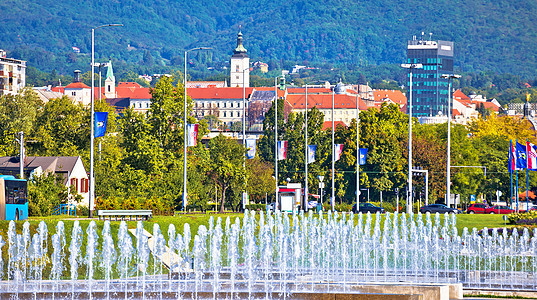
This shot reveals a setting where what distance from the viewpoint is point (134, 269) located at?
35.0 m

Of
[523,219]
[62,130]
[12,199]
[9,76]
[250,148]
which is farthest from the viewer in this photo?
[9,76]

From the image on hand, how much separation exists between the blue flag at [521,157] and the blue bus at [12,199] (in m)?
37.8

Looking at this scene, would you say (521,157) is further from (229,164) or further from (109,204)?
(109,204)

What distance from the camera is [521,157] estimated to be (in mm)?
69812

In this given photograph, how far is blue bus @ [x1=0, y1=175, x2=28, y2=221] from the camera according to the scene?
150 ft

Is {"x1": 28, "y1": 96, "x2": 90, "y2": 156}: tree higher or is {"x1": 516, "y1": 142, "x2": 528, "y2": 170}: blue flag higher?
{"x1": 28, "y1": 96, "x2": 90, "y2": 156}: tree

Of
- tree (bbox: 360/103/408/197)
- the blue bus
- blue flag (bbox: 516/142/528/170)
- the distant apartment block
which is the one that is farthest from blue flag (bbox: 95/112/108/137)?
the distant apartment block

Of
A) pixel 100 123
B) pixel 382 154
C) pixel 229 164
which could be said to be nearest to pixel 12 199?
pixel 100 123

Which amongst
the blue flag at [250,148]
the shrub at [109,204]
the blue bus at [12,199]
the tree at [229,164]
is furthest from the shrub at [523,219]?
the blue bus at [12,199]

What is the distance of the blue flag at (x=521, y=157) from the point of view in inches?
2734

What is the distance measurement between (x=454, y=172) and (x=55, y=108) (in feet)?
141

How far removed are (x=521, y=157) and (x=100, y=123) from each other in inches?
1353

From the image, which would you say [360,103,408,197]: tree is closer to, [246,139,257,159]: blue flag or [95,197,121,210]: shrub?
[246,139,257,159]: blue flag

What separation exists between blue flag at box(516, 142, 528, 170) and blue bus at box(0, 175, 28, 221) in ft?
124
